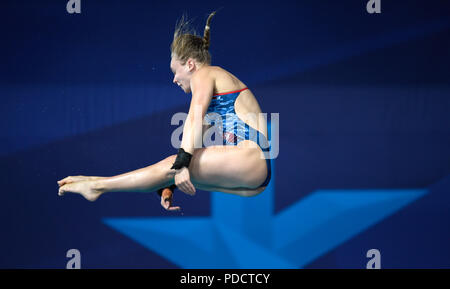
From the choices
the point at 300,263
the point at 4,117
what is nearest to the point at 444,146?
the point at 300,263

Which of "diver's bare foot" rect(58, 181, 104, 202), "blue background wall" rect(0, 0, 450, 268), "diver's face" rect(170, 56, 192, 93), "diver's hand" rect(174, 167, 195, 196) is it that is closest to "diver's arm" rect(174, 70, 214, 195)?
"diver's hand" rect(174, 167, 195, 196)

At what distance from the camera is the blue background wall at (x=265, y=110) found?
153 inches

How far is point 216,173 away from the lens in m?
2.50

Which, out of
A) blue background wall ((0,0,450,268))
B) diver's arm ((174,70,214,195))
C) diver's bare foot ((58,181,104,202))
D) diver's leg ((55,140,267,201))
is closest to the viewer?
diver's arm ((174,70,214,195))

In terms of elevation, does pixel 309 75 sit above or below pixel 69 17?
below

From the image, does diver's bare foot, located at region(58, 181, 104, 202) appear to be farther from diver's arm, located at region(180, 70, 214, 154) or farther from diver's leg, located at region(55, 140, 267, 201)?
diver's arm, located at region(180, 70, 214, 154)

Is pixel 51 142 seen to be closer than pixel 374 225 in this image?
Yes

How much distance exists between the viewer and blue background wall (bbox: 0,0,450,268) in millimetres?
3889

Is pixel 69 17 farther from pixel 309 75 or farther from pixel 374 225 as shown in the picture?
pixel 374 225

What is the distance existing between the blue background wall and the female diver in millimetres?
1202

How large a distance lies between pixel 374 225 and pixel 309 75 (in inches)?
58.9

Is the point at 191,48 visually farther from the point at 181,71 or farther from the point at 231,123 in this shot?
the point at 231,123

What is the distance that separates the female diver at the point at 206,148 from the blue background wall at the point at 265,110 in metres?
1.20

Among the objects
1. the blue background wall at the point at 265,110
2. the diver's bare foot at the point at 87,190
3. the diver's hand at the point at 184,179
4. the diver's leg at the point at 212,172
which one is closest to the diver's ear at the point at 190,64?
the diver's leg at the point at 212,172
